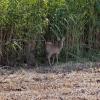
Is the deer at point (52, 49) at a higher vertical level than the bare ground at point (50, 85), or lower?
higher

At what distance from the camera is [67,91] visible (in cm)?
652

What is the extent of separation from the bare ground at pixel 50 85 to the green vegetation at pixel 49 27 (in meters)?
0.75

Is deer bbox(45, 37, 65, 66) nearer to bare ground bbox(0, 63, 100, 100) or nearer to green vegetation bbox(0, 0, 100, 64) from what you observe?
green vegetation bbox(0, 0, 100, 64)

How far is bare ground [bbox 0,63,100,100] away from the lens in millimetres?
6184

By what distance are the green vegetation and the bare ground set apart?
0.75m

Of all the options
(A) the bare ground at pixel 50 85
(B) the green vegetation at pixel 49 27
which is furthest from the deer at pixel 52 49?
(A) the bare ground at pixel 50 85

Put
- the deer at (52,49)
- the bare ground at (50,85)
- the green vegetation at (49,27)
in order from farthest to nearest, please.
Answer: the deer at (52,49), the green vegetation at (49,27), the bare ground at (50,85)

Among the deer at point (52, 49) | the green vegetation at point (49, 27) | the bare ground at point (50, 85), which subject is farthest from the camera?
the deer at point (52, 49)

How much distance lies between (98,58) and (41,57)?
1.29 metres

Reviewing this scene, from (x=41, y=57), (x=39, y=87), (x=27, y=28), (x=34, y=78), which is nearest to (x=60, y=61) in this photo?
(x=41, y=57)

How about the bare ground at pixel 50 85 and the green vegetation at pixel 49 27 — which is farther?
the green vegetation at pixel 49 27

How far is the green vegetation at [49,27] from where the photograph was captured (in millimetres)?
8617

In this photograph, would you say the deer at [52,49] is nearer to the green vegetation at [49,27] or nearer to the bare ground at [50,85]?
the green vegetation at [49,27]

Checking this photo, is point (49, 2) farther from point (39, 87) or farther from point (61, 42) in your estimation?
point (39, 87)
